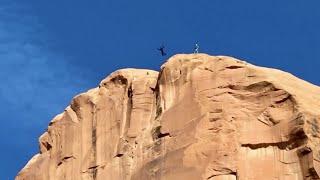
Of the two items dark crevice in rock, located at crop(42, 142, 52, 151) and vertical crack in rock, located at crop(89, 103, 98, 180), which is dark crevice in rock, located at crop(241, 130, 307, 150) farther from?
dark crevice in rock, located at crop(42, 142, 52, 151)

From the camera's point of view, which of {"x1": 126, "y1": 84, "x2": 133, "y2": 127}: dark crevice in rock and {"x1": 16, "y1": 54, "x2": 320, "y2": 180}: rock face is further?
{"x1": 126, "y1": 84, "x2": 133, "y2": 127}: dark crevice in rock

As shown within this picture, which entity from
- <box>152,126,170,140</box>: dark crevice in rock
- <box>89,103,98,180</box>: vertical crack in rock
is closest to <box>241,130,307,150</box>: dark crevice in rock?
<box>152,126,170,140</box>: dark crevice in rock

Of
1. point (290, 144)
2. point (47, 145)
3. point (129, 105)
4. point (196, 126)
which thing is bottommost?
point (290, 144)

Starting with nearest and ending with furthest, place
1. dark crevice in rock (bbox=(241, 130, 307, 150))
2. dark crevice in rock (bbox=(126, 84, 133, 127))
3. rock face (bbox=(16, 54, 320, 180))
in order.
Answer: dark crevice in rock (bbox=(241, 130, 307, 150)), rock face (bbox=(16, 54, 320, 180)), dark crevice in rock (bbox=(126, 84, 133, 127))

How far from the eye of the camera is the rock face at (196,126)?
63.9 metres

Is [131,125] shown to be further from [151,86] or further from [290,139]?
[290,139]

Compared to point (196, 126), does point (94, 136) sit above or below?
above

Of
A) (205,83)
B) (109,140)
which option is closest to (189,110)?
(205,83)

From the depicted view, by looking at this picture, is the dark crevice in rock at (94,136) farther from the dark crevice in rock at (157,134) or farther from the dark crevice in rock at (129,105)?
the dark crevice in rock at (157,134)

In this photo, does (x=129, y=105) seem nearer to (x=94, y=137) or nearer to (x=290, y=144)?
(x=94, y=137)

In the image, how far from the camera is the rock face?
6391cm

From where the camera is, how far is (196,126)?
216 ft

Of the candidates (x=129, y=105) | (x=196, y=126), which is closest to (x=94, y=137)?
(x=129, y=105)

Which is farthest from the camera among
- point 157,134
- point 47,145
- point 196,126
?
point 47,145
